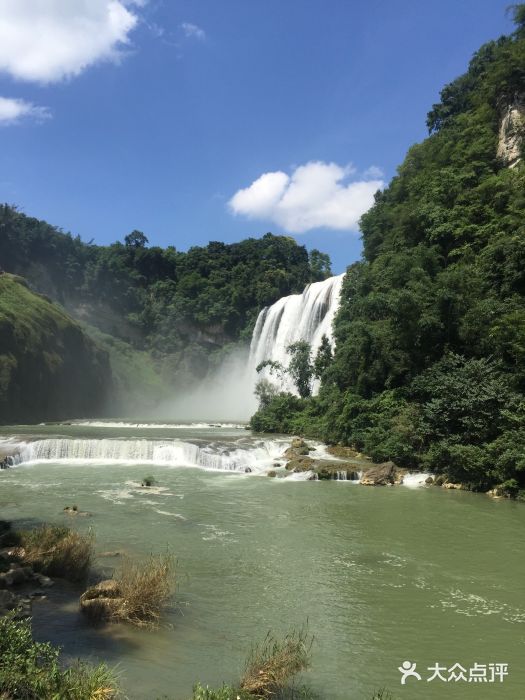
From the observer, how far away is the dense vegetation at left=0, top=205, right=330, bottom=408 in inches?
2566

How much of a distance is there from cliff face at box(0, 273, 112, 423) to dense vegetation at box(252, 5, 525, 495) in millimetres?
Answer: 18342

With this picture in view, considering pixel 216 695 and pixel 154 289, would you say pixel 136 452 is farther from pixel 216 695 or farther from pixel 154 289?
pixel 154 289

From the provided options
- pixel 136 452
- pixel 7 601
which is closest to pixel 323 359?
pixel 136 452

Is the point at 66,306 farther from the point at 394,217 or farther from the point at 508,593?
the point at 508,593

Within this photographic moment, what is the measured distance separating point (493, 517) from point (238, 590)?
322 inches

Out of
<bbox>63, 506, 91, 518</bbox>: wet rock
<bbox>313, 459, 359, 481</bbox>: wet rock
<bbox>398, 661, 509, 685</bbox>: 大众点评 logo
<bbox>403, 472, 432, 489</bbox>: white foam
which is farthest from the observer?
<bbox>313, 459, 359, 481</bbox>: wet rock

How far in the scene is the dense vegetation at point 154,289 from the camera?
65.2 metres

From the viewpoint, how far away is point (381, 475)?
1794 cm

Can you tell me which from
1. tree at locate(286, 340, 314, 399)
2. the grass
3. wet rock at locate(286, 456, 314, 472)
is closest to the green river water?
the grass

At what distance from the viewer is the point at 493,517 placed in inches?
521

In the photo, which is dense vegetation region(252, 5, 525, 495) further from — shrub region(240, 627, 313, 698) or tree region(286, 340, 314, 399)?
shrub region(240, 627, 313, 698)

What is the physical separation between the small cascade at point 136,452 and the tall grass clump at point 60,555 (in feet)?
43.4

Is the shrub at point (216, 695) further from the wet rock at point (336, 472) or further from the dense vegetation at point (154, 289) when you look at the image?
the dense vegetation at point (154, 289)

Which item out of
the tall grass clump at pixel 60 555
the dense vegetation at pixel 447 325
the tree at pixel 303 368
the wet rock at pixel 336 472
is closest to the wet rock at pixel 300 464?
the wet rock at pixel 336 472
